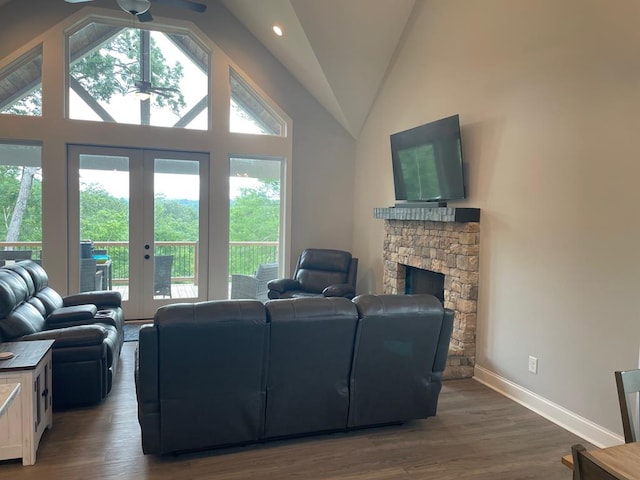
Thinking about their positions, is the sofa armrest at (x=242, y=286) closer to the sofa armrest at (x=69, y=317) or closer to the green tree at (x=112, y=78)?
the green tree at (x=112, y=78)

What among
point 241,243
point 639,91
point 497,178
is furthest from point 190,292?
point 639,91

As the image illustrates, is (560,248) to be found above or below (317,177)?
below

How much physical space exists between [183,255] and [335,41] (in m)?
3.38

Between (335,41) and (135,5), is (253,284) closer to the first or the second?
(335,41)

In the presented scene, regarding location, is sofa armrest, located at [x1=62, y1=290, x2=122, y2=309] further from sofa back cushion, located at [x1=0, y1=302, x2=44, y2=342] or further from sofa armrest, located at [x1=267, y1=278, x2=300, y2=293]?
sofa armrest, located at [x1=267, y1=278, x2=300, y2=293]

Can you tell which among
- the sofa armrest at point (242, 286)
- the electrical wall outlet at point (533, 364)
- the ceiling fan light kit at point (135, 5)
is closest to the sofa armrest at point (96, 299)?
the sofa armrest at point (242, 286)

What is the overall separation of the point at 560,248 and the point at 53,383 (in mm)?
3705

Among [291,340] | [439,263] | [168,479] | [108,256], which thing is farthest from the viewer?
[108,256]

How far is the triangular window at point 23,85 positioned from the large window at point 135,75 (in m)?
0.36

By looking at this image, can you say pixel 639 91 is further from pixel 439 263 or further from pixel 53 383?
pixel 53 383

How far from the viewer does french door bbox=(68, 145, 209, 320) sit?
5523 mm

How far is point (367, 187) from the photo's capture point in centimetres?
620

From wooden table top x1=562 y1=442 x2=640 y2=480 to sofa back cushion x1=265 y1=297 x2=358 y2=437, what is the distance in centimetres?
144

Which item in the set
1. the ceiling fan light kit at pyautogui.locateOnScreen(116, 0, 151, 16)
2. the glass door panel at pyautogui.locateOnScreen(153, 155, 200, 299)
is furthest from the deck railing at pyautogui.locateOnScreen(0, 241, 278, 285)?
the ceiling fan light kit at pyautogui.locateOnScreen(116, 0, 151, 16)
